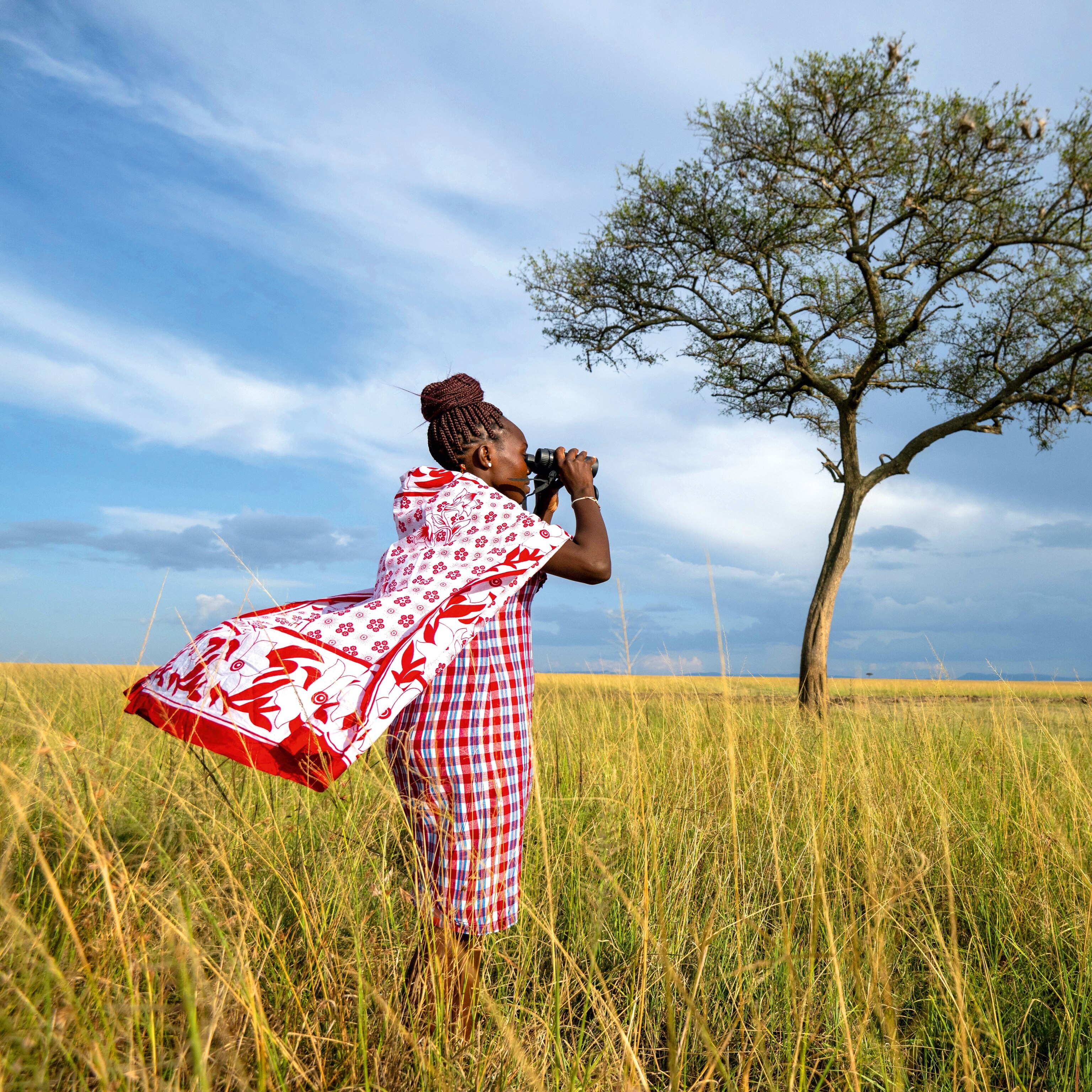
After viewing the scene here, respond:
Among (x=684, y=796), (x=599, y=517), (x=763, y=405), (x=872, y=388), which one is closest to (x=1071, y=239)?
(x=872, y=388)

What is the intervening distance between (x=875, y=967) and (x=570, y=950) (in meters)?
1.76

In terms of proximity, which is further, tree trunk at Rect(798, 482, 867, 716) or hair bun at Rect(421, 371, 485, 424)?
tree trunk at Rect(798, 482, 867, 716)

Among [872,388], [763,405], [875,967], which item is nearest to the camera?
[875,967]

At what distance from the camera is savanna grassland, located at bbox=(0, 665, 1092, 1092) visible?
1631mm

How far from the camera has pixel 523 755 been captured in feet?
7.14

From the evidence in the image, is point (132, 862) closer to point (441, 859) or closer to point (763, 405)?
point (441, 859)

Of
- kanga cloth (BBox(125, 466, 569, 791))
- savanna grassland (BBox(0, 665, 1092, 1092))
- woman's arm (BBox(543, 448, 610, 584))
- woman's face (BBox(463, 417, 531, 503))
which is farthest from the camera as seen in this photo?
woman's face (BBox(463, 417, 531, 503))

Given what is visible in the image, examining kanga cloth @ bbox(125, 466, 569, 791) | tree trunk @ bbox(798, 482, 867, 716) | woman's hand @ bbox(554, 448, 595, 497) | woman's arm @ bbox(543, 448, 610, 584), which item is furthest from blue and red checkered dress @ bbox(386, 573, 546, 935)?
tree trunk @ bbox(798, 482, 867, 716)

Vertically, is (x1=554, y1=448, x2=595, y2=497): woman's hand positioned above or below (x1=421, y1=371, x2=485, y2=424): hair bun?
below

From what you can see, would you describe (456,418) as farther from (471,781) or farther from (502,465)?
(471,781)

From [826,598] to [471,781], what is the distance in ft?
34.2

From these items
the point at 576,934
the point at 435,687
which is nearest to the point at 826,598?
the point at 576,934

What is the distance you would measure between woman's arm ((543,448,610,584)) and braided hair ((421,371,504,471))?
0.33 m

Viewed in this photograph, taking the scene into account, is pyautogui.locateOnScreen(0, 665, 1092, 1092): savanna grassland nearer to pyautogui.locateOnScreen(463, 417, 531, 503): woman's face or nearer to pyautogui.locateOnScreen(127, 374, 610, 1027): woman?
pyautogui.locateOnScreen(127, 374, 610, 1027): woman
